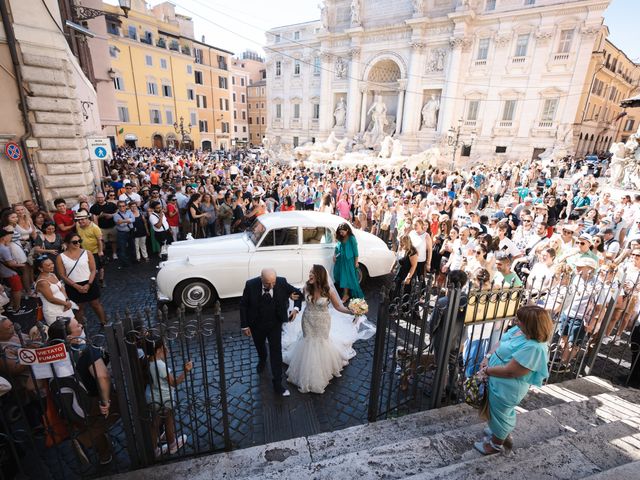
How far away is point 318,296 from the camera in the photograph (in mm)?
3938

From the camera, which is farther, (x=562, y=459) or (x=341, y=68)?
(x=341, y=68)

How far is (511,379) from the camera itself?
2.63 meters

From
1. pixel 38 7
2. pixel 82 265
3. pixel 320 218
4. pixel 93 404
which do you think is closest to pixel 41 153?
pixel 38 7

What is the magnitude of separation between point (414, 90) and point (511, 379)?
32.3 meters

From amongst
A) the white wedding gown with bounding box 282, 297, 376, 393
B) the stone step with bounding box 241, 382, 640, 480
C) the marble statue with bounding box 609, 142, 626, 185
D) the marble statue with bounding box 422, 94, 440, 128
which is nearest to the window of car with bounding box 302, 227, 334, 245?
the white wedding gown with bounding box 282, 297, 376, 393

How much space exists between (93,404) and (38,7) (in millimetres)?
9727

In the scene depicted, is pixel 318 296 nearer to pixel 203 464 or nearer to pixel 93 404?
pixel 203 464

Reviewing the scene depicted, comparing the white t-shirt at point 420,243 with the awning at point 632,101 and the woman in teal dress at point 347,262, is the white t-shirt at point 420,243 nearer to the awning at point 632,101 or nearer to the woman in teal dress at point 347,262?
the woman in teal dress at point 347,262

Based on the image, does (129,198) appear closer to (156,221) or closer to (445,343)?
(156,221)

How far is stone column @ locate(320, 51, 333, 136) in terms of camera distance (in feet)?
115

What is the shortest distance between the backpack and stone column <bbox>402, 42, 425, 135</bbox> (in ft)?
106

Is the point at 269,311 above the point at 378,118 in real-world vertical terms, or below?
below

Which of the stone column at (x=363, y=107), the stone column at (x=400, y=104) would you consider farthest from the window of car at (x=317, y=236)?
the stone column at (x=363, y=107)

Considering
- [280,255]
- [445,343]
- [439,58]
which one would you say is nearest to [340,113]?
[439,58]
